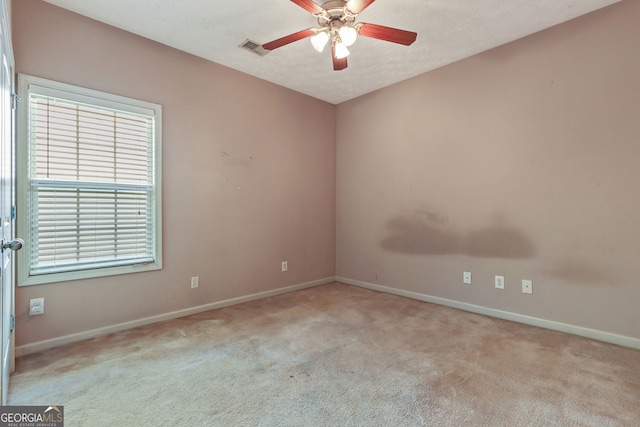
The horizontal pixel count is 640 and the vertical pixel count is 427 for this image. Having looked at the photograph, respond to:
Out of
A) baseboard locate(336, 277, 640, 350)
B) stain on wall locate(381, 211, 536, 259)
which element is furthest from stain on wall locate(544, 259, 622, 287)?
baseboard locate(336, 277, 640, 350)

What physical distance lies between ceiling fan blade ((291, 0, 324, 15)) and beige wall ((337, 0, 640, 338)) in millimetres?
1968

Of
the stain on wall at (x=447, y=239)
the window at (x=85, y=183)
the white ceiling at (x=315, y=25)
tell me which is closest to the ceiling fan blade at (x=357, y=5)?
the white ceiling at (x=315, y=25)

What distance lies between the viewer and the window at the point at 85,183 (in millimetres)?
2328

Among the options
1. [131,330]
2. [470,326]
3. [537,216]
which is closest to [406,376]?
[470,326]

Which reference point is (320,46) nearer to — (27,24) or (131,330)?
(27,24)

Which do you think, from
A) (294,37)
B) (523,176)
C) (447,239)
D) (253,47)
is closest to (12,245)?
(294,37)

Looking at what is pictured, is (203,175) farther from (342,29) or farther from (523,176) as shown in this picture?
(523,176)

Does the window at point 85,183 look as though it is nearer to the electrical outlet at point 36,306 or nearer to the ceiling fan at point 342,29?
the electrical outlet at point 36,306

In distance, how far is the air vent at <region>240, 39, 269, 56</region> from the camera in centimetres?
295

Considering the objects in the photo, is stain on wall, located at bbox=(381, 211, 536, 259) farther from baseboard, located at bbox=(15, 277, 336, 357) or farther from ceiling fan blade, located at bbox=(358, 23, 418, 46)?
ceiling fan blade, located at bbox=(358, 23, 418, 46)

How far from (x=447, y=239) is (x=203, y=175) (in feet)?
9.19

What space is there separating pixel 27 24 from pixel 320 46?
2.22 metres

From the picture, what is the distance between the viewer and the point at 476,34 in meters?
2.82

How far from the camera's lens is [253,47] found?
120 inches
